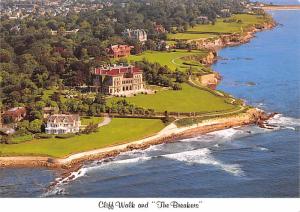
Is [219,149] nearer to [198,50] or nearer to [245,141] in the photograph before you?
[245,141]

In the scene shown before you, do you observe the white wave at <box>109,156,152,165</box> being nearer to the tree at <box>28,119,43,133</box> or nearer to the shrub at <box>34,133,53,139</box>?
the shrub at <box>34,133,53,139</box>

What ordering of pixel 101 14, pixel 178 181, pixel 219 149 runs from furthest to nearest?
pixel 101 14
pixel 219 149
pixel 178 181

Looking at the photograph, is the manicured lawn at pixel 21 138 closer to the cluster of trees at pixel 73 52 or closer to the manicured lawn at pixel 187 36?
the cluster of trees at pixel 73 52

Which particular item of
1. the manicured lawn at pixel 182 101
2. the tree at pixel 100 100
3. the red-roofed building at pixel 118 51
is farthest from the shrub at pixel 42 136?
the red-roofed building at pixel 118 51

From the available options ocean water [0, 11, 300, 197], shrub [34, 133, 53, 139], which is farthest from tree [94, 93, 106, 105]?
ocean water [0, 11, 300, 197]

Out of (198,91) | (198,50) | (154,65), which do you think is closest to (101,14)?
(198,50)

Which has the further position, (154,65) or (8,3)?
(8,3)
